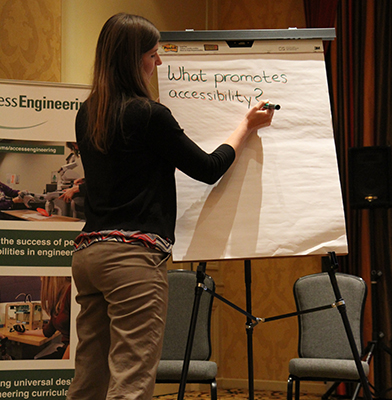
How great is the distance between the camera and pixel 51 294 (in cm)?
273

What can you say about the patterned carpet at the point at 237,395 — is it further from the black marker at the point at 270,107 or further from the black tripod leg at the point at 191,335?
the black marker at the point at 270,107

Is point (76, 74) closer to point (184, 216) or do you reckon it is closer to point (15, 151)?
point (15, 151)

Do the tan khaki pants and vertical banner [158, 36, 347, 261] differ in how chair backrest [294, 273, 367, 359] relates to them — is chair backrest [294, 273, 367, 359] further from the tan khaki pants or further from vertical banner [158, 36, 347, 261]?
the tan khaki pants

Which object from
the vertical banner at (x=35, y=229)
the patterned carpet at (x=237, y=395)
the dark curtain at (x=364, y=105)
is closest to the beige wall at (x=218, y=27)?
the patterned carpet at (x=237, y=395)

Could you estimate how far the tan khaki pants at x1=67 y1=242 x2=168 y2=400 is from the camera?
135cm

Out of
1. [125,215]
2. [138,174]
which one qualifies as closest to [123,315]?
[125,215]

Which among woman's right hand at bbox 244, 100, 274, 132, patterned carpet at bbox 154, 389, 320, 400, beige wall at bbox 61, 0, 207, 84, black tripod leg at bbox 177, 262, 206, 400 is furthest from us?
patterned carpet at bbox 154, 389, 320, 400

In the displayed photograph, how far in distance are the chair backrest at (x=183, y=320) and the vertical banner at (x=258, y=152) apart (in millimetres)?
1166

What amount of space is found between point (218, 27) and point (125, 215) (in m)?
3.87

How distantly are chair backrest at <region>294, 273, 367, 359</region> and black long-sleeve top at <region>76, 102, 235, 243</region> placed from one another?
6.53 feet

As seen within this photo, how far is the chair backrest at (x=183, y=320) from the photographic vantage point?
3.00 m

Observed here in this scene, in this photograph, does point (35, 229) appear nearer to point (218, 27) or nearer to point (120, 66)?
point (120, 66)

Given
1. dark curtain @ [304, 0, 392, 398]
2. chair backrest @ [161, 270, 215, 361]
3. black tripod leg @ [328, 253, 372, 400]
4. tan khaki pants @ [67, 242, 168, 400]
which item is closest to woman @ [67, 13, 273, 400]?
tan khaki pants @ [67, 242, 168, 400]

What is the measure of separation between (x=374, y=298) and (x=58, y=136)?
2465 millimetres
